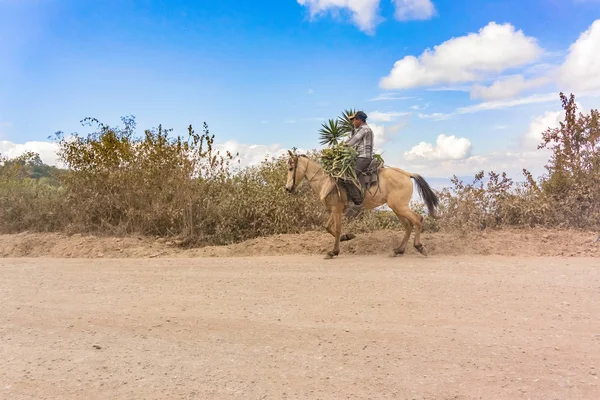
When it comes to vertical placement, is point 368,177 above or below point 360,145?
below

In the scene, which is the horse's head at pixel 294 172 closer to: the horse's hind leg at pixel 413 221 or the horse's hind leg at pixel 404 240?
the horse's hind leg at pixel 413 221

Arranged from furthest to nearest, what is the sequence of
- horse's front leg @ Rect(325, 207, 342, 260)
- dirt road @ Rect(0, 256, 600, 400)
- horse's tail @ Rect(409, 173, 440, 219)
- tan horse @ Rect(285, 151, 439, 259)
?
horse's tail @ Rect(409, 173, 440, 219)
tan horse @ Rect(285, 151, 439, 259)
horse's front leg @ Rect(325, 207, 342, 260)
dirt road @ Rect(0, 256, 600, 400)

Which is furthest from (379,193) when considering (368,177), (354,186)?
(354,186)

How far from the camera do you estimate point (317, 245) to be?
10.6 m

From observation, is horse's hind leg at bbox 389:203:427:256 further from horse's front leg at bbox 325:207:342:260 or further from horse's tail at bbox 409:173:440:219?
horse's front leg at bbox 325:207:342:260

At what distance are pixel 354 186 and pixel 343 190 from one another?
0.26 metres

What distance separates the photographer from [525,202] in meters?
11.0

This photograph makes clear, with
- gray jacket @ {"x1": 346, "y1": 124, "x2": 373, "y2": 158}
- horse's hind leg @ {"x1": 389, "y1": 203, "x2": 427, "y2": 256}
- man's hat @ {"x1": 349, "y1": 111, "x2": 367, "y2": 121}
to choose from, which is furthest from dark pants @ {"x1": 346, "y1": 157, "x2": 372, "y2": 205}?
man's hat @ {"x1": 349, "y1": 111, "x2": 367, "y2": 121}

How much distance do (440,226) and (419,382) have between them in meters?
8.13

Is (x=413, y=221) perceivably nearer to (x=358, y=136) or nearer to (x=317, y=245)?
(x=358, y=136)

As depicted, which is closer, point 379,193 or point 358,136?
point 358,136

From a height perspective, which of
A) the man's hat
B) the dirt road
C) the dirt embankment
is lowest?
the dirt road

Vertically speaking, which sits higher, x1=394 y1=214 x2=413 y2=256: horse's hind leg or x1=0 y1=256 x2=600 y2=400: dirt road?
x1=394 y1=214 x2=413 y2=256: horse's hind leg

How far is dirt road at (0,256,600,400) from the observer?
3998mm
